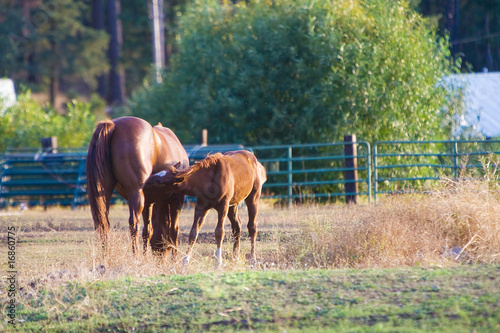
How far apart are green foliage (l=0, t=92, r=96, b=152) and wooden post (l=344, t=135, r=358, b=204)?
928 cm

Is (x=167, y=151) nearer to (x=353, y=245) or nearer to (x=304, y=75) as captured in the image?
(x=353, y=245)

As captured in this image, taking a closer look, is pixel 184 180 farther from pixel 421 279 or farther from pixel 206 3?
pixel 206 3

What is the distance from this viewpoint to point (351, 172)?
15727mm

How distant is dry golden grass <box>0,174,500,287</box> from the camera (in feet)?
22.8

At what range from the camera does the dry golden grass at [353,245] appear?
6.95 metres

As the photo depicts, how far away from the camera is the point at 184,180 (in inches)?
291

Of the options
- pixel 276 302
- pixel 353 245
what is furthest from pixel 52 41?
pixel 276 302

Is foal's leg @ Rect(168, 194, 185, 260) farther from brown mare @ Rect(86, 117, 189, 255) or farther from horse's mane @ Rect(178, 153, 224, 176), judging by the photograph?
horse's mane @ Rect(178, 153, 224, 176)

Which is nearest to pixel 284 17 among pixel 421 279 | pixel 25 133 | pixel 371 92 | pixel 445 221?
pixel 371 92

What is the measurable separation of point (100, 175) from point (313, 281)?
9.80 feet

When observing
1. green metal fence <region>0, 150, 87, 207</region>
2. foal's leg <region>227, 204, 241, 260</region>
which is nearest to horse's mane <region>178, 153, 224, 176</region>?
foal's leg <region>227, 204, 241, 260</region>

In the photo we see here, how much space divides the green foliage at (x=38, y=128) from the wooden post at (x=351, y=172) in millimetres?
9278

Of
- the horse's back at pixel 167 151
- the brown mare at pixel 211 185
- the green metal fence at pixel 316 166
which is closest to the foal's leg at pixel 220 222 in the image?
the brown mare at pixel 211 185

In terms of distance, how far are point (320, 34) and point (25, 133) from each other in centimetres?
1027
